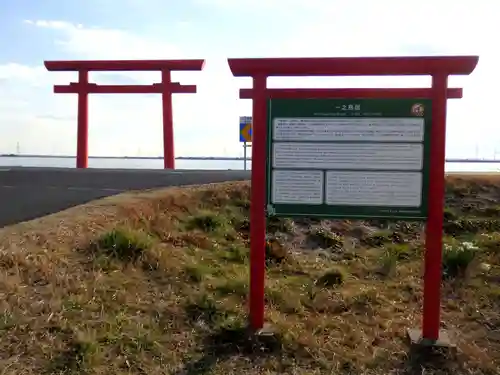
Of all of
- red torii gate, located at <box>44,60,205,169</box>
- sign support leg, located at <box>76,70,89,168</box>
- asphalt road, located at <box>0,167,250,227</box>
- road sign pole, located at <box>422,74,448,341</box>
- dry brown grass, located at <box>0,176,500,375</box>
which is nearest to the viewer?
dry brown grass, located at <box>0,176,500,375</box>

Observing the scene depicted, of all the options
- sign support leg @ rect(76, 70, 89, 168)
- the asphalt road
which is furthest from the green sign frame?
sign support leg @ rect(76, 70, 89, 168)

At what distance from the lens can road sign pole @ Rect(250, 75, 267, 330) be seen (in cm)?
Result: 582

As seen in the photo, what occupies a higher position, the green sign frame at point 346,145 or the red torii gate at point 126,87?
the red torii gate at point 126,87

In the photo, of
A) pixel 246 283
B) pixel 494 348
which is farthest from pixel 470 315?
pixel 246 283

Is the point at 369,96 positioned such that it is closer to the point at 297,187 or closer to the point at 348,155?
the point at 348,155

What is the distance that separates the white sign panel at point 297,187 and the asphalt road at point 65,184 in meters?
4.27

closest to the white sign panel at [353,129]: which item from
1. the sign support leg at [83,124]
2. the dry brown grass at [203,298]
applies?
the dry brown grass at [203,298]

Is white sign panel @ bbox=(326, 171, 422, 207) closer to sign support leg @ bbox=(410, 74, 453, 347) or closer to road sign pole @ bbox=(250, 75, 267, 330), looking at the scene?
sign support leg @ bbox=(410, 74, 453, 347)

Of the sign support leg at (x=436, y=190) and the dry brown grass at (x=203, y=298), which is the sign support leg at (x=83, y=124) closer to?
the dry brown grass at (x=203, y=298)

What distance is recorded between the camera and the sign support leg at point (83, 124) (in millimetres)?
14992

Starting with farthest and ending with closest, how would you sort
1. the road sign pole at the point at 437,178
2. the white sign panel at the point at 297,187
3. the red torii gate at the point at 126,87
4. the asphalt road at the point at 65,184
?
the red torii gate at the point at 126,87 < the asphalt road at the point at 65,184 < the white sign panel at the point at 297,187 < the road sign pole at the point at 437,178

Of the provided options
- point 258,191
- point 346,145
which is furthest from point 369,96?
point 258,191

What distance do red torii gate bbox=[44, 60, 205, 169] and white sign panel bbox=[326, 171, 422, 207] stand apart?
9.26 m

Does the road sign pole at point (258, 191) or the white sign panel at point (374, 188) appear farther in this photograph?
the road sign pole at point (258, 191)
